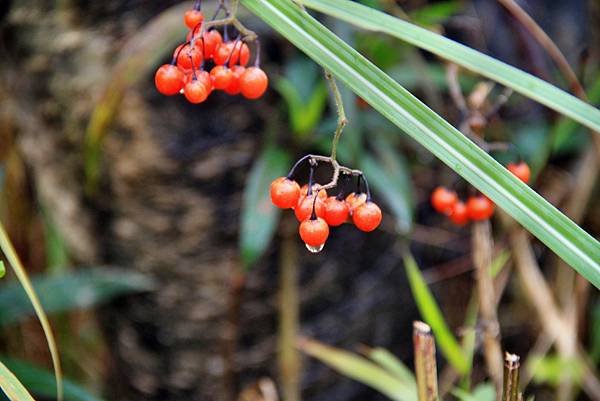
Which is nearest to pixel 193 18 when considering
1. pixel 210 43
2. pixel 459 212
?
pixel 210 43

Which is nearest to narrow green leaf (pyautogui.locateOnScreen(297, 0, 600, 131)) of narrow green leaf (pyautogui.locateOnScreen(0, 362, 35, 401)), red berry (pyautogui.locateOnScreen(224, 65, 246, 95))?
red berry (pyautogui.locateOnScreen(224, 65, 246, 95))

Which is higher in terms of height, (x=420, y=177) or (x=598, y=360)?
(x=420, y=177)

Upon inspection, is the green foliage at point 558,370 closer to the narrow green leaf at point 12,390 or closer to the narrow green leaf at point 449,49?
the narrow green leaf at point 449,49

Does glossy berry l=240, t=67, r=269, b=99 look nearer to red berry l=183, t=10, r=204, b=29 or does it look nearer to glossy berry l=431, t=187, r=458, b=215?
red berry l=183, t=10, r=204, b=29

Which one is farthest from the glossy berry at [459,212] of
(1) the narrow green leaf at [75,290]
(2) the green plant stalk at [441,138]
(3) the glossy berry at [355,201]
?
(1) the narrow green leaf at [75,290]

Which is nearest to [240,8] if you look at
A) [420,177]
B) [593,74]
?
[420,177]

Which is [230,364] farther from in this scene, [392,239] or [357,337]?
[392,239]
